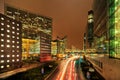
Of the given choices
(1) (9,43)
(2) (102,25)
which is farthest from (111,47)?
(1) (9,43)

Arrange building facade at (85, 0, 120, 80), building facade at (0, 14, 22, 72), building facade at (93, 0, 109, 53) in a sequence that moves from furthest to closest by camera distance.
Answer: building facade at (0, 14, 22, 72)
building facade at (93, 0, 109, 53)
building facade at (85, 0, 120, 80)

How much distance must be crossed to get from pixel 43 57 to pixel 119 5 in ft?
356

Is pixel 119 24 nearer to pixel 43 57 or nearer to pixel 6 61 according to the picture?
pixel 6 61

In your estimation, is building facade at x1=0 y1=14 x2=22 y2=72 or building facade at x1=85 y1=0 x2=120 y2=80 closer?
building facade at x1=85 y1=0 x2=120 y2=80

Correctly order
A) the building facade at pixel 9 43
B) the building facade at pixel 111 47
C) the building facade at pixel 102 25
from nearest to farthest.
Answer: the building facade at pixel 111 47 < the building facade at pixel 102 25 < the building facade at pixel 9 43

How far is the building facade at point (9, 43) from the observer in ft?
366

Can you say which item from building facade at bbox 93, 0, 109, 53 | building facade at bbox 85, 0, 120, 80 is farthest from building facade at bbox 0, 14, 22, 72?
building facade at bbox 85, 0, 120, 80

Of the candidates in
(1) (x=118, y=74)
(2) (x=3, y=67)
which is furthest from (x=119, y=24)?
(2) (x=3, y=67)

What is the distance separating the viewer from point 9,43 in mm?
120500

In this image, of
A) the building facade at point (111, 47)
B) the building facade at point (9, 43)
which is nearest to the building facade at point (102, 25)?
the building facade at point (111, 47)

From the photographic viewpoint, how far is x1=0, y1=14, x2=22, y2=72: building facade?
112 m

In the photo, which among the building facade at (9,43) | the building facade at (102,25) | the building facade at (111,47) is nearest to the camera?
the building facade at (111,47)

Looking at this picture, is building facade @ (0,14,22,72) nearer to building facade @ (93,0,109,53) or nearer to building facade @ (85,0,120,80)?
building facade @ (93,0,109,53)

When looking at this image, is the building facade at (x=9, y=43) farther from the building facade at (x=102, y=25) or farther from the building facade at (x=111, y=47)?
the building facade at (x=111, y=47)
